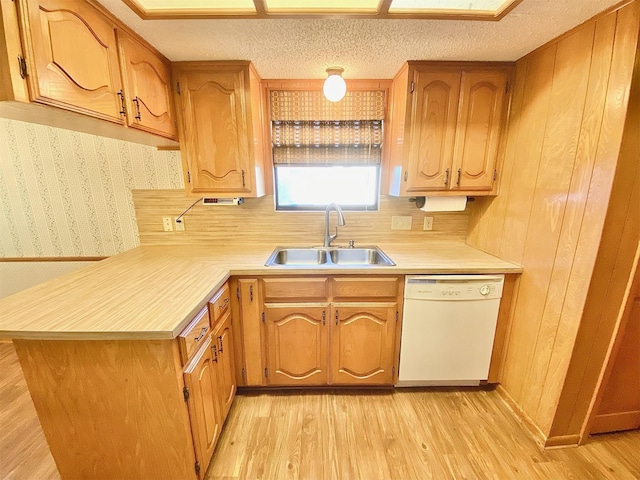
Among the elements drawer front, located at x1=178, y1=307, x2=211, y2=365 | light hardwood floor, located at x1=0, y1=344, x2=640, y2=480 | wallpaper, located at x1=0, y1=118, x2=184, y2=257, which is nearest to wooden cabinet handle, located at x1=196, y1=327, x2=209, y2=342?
drawer front, located at x1=178, y1=307, x2=211, y2=365

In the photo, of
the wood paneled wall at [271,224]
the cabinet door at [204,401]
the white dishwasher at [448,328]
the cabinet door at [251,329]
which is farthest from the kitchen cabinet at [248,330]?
the white dishwasher at [448,328]

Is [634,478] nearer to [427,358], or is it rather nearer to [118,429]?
[427,358]

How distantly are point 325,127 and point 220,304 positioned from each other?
1.41 metres

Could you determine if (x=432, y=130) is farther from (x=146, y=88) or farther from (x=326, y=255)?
(x=146, y=88)

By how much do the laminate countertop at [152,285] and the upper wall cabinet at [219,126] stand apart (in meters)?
0.50

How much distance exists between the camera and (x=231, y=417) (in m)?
1.64

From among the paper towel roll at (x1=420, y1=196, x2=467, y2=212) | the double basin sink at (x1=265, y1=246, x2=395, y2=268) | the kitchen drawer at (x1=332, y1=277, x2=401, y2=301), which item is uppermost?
the paper towel roll at (x1=420, y1=196, x2=467, y2=212)

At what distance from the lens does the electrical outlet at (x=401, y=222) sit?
2133 mm

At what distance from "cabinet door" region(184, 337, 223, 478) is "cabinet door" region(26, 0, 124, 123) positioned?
111 cm

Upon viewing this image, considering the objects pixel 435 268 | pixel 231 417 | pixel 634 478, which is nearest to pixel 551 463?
pixel 634 478

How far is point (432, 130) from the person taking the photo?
66.8 inches

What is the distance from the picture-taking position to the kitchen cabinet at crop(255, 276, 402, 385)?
1639mm

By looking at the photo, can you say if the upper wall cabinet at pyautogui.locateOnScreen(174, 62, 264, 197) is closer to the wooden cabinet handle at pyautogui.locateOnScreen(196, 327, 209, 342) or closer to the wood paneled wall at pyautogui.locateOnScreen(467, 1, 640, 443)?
the wooden cabinet handle at pyautogui.locateOnScreen(196, 327, 209, 342)

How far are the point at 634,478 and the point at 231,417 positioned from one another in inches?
83.9
